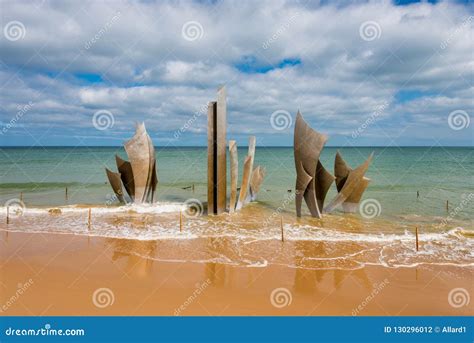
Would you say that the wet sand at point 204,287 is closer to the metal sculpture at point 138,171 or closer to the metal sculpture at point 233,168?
the metal sculpture at point 233,168

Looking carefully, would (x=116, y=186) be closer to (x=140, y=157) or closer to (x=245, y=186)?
(x=140, y=157)

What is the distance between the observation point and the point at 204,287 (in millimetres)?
7176

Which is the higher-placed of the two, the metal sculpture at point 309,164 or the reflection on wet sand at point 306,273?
the metal sculpture at point 309,164

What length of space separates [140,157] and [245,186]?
4903 mm

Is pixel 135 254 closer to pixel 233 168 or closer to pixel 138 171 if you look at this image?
pixel 233 168

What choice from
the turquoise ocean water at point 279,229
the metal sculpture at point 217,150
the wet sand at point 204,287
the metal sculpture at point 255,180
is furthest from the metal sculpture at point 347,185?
the wet sand at point 204,287

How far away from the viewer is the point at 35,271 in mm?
7992

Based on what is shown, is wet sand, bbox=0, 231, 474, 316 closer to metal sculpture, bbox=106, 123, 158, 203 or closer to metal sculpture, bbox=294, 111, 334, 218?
metal sculpture, bbox=294, 111, 334, 218

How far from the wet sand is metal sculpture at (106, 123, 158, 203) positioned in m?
6.58

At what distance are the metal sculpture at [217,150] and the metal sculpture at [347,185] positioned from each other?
4.79 m

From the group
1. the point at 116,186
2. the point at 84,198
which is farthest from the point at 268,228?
the point at 84,198

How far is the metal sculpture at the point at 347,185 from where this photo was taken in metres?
14.4

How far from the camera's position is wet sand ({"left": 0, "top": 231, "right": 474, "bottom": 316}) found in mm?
6262

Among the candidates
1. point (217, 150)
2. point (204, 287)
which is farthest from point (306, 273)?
point (217, 150)
